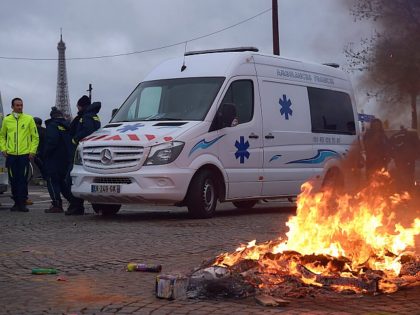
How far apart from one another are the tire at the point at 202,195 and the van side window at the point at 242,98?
1.15m

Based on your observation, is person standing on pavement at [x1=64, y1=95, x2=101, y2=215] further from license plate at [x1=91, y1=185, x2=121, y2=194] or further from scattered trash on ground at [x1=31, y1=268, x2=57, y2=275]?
scattered trash on ground at [x1=31, y1=268, x2=57, y2=275]

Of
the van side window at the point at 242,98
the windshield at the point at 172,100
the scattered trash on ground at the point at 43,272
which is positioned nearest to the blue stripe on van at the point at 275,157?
the van side window at the point at 242,98

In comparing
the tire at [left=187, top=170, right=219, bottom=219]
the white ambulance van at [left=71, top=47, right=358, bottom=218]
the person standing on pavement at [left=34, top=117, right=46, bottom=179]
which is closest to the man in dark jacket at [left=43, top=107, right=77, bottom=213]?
the white ambulance van at [left=71, top=47, right=358, bottom=218]

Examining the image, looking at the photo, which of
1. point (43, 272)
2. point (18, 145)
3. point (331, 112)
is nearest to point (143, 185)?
point (18, 145)

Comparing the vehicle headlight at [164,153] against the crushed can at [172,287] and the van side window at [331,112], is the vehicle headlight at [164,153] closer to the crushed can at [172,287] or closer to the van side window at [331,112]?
the van side window at [331,112]

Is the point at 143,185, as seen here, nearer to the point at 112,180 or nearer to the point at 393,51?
the point at 112,180

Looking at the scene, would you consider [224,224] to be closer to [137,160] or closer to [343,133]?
[137,160]

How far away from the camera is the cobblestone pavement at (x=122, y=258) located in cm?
471

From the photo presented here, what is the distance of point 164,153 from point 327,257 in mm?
5105

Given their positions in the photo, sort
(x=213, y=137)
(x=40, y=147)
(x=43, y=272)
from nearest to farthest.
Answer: (x=43, y=272)
(x=213, y=137)
(x=40, y=147)

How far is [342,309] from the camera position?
4.62m

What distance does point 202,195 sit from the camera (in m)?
10.5

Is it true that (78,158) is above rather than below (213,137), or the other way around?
below

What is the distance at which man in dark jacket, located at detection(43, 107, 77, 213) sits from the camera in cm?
1207
